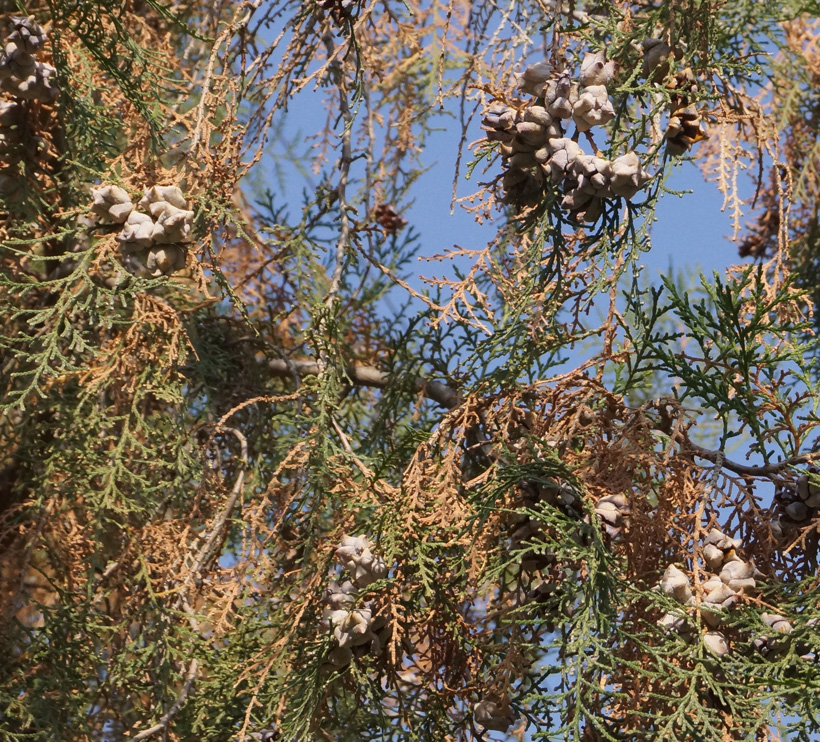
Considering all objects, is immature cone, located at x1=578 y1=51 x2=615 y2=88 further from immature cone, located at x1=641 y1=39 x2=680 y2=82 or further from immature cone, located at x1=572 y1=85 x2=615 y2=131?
immature cone, located at x1=641 y1=39 x2=680 y2=82

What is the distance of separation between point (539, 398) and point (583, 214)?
48 centimetres

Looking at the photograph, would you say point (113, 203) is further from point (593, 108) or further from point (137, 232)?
point (593, 108)

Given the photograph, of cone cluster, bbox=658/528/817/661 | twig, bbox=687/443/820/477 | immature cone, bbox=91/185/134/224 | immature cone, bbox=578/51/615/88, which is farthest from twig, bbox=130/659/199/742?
immature cone, bbox=578/51/615/88

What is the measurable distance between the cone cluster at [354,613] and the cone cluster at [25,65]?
155 cm

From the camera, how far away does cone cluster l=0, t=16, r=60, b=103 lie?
2939 millimetres

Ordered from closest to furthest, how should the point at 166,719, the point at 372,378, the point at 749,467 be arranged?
the point at 749,467, the point at 166,719, the point at 372,378

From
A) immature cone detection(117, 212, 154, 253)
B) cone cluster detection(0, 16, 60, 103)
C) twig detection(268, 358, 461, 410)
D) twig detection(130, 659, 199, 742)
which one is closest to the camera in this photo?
immature cone detection(117, 212, 154, 253)

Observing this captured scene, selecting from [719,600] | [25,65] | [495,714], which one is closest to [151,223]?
[25,65]

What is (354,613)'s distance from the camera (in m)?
2.40

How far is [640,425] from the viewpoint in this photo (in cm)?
244

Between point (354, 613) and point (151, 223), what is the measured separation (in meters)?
0.99

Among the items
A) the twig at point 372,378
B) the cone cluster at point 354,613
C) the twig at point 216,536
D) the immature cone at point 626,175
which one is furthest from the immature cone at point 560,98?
the twig at point 216,536

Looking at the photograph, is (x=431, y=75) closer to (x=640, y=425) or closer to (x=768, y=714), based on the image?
(x=640, y=425)

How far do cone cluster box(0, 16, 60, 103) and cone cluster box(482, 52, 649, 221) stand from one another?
4.36 ft
